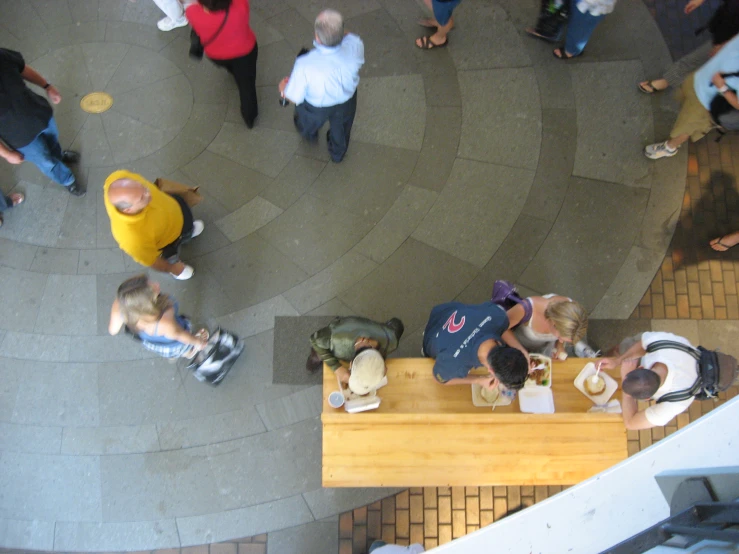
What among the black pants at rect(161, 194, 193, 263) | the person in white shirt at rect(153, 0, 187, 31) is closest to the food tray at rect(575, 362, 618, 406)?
the black pants at rect(161, 194, 193, 263)

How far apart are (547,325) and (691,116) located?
10.3ft

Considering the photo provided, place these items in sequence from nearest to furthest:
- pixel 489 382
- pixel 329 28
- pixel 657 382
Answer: pixel 657 382
pixel 489 382
pixel 329 28

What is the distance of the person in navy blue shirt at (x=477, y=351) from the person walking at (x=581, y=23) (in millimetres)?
3883

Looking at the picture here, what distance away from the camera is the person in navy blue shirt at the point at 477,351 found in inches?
123

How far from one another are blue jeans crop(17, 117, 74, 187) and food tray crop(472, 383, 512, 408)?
4.60 metres

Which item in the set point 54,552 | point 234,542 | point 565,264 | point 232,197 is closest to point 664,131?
point 565,264

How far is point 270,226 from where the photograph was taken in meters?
5.59

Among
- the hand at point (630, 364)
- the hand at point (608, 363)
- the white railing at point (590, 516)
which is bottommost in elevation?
the hand at point (608, 363)

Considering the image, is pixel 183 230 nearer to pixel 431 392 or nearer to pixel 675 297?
pixel 431 392

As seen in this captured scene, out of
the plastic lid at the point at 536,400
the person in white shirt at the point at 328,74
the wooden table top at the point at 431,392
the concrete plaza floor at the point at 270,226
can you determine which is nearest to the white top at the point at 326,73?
the person in white shirt at the point at 328,74

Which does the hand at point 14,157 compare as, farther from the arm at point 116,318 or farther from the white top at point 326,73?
the white top at point 326,73

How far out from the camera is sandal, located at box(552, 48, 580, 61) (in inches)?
249

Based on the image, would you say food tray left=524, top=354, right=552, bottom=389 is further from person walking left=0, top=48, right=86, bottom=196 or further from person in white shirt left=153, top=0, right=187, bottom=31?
person in white shirt left=153, top=0, right=187, bottom=31

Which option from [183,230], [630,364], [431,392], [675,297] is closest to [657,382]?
[630,364]
